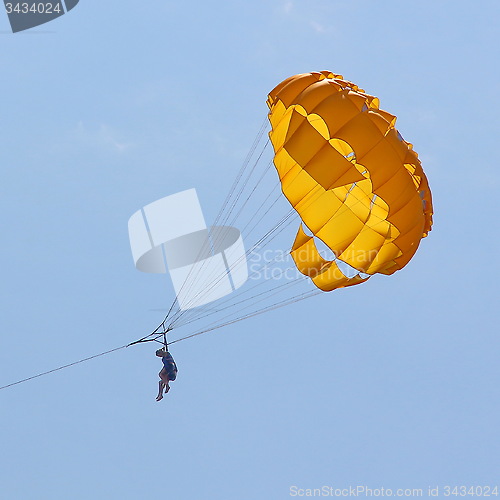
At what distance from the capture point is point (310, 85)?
20672mm

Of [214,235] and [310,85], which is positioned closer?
[310,85]

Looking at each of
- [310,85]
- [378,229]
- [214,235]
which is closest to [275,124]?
[310,85]

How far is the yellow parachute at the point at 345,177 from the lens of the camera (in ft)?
65.4

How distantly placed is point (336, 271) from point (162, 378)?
4.44m

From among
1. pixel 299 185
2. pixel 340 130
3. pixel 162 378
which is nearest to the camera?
pixel 340 130

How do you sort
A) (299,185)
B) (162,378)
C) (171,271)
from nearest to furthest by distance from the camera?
1. (299,185)
2. (162,378)
3. (171,271)

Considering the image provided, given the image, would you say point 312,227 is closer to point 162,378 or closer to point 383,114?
point 383,114

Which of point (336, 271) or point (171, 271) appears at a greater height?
point (171, 271)

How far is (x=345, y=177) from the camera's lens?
20156 millimetres

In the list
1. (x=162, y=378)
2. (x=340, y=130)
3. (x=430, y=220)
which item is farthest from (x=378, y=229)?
(x=162, y=378)

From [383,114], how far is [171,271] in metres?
10.5

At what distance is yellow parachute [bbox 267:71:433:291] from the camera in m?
19.9

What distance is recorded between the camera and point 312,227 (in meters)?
21.2

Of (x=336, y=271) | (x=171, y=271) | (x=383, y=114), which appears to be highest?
(x=171, y=271)
